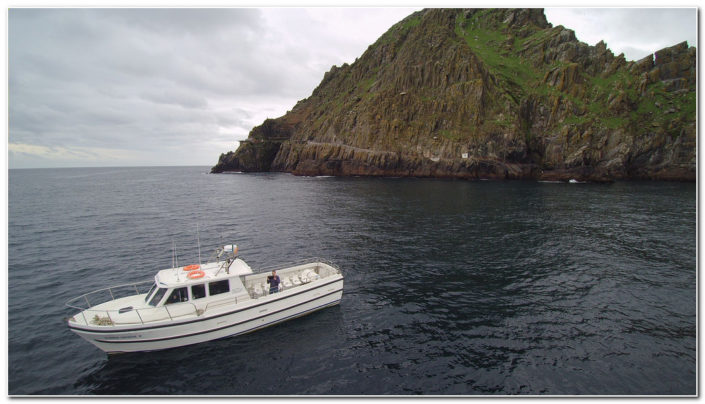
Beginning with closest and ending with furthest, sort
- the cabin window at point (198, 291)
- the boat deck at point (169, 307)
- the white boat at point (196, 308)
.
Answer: the white boat at point (196, 308) < the boat deck at point (169, 307) < the cabin window at point (198, 291)

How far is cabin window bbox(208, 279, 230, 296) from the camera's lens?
1577 centimetres

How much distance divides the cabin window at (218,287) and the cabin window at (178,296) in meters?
1.08

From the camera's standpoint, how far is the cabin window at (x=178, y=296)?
15030 mm

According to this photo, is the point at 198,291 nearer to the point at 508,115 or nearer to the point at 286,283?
the point at 286,283

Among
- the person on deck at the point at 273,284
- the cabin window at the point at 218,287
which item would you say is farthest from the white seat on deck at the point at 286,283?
the cabin window at the point at 218,287

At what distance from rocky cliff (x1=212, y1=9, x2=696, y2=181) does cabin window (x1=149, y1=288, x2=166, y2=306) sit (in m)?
82.2

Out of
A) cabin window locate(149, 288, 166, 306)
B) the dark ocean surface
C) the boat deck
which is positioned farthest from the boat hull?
cabin window locate(149, 288, 166, 306)

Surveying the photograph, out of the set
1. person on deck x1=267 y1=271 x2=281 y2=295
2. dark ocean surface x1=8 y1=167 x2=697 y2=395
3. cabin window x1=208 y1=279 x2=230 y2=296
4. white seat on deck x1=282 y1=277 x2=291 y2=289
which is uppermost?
cabin window x1=208 y1=279 x2=230 y2=296

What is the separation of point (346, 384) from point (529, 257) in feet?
65.6

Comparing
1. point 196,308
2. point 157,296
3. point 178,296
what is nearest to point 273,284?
point 196,308

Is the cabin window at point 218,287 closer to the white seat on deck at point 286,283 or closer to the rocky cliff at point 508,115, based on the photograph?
the white seat on deck at point 286,283

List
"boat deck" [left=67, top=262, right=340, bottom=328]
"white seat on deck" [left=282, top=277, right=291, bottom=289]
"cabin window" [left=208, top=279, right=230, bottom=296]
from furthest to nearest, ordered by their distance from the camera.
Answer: "white seat on deck" [left=282, top=277, right=291, bottom=289] → "cabin window" [left=208, top=279, right=230, bottom=296] → "boat deck" [left=67, top=262, right=340, bottom=328]

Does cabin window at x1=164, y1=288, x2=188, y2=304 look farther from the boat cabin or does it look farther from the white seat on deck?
the white seat on deck

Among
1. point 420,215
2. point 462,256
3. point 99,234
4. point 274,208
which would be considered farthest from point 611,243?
point 99,234
